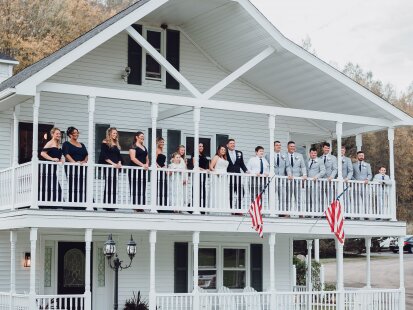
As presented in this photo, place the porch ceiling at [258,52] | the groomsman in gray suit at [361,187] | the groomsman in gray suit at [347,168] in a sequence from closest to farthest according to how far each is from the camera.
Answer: the porch ceiling at [258,52], the groomsman in gray suit at [361,187], the groomsman in gray suit at [347,168]

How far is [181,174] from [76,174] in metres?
2.76

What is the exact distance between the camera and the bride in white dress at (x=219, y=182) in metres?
23.0

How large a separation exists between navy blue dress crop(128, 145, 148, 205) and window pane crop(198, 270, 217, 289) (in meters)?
4.77

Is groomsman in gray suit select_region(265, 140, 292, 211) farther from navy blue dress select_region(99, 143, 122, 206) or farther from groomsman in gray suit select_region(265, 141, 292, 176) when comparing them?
navy blue dress select_region(99, 143, 122, 206)

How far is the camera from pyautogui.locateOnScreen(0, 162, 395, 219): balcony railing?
826 inches

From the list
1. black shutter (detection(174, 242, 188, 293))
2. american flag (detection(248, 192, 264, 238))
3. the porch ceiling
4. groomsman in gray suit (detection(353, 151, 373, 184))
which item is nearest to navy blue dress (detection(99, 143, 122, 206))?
american flag (detection(248, 192, 264, 238))

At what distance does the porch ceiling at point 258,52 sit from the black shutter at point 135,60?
77 cm

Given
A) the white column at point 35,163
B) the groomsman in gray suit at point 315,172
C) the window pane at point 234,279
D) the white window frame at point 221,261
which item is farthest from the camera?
the window pane at point 234,279

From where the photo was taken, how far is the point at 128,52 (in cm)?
2520

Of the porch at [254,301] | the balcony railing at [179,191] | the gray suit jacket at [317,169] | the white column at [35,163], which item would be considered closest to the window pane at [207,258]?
the porch at [254,301]

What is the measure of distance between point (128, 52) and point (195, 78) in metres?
2.23

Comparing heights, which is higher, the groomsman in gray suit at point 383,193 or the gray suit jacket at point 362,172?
the gray suit jacket at point 362,172

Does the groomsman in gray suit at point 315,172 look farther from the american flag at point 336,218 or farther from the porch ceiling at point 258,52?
the porch ceiling at point 258,52

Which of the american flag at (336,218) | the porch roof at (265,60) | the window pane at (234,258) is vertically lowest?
the window pane at (234,258)
